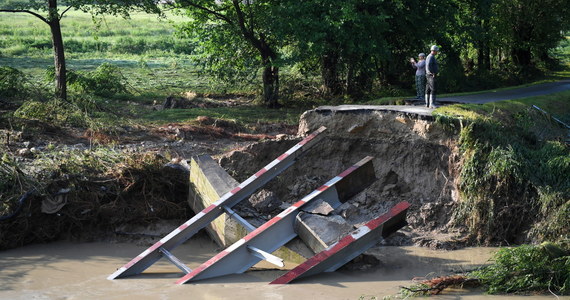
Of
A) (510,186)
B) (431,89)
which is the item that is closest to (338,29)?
(431,89)

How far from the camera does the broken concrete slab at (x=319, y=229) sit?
898cm

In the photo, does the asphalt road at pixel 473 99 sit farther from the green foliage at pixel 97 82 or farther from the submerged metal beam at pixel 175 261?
the green foliage at pixel 97 82

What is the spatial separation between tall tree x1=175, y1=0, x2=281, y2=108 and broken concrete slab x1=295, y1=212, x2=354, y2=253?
10.7 m

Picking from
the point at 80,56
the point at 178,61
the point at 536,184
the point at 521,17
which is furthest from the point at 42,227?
the point at 80,56

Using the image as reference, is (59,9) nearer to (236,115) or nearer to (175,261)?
(236,115)

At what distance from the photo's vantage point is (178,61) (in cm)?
3416

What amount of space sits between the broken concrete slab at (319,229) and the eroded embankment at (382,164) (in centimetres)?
185

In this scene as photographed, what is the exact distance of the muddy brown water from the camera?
8430mm

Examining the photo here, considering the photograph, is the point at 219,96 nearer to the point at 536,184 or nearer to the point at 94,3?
the point at 94,3

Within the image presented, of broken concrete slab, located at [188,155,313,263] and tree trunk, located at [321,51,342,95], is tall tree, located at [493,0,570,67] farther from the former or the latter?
broken concrete slab, located at [188,155,313,263]

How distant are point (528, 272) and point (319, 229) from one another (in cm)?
246

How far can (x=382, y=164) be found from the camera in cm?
1224

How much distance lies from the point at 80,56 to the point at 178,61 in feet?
16.5

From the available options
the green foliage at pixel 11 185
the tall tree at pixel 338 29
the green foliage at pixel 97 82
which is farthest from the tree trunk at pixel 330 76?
the green foliage at pixel 11 185
